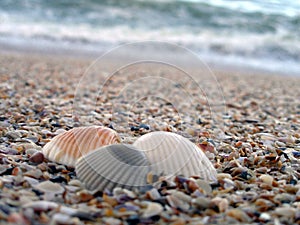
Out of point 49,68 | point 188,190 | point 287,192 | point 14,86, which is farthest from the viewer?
point 49,68

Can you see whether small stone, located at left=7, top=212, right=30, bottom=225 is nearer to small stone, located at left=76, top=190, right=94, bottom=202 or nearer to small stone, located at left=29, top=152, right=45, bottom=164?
small stone, located at left=76, top=190, right=94, bottom=202

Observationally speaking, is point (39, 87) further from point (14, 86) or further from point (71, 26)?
point (71, 26)

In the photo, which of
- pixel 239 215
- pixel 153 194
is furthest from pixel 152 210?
pixel 239 215

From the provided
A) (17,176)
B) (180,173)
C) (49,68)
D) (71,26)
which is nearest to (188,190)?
(180,173)

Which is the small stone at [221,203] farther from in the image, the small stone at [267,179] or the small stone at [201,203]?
the small stone at [267,179]

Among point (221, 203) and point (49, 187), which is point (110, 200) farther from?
point (221, 203)

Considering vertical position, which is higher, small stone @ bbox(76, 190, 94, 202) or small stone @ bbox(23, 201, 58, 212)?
small stone @ bbox(23, 201, 58, 212)

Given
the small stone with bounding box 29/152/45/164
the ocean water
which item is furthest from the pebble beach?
the ocean water
